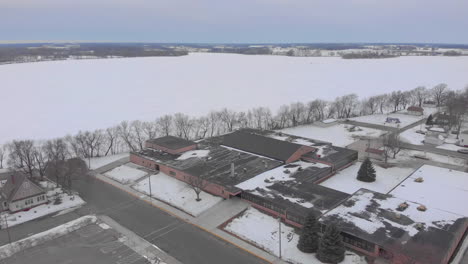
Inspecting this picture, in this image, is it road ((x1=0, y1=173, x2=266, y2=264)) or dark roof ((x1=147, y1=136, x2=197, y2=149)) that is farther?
dark roof ((x1=147, y1=136, x2=197, y2=149))

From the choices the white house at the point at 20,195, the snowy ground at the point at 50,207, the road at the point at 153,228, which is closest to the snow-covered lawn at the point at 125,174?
the road at the point at 153,228

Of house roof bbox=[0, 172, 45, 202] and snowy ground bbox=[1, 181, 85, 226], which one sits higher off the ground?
house roof bbox=[0, 172, 45, 202]

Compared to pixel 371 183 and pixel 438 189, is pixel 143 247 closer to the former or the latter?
pixel 371 183

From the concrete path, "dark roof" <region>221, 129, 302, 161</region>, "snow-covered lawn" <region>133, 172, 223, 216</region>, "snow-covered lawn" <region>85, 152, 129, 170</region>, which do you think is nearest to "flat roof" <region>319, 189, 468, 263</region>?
"snow-covered lawn" <region>133, 172, 223, 216</region>

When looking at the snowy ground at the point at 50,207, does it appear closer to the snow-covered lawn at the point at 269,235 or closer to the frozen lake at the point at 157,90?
the snow-covered lawn at the point at 269,235

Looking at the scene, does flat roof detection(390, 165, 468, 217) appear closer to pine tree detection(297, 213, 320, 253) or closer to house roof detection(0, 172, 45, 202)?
pine tree detection(297, 213, 320, 253)

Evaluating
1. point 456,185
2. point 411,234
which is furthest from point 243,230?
point 456,185

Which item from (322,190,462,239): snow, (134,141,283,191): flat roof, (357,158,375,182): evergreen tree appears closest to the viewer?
(322,190,462,239): snow
